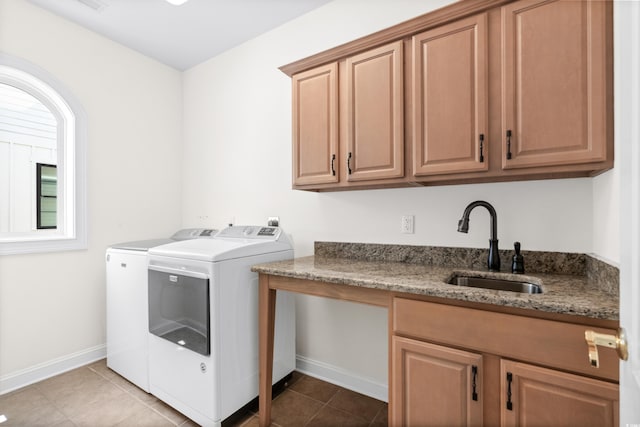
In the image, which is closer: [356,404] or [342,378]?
[356,404]

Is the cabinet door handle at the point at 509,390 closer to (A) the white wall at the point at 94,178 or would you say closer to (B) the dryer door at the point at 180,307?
(B) the dryer door at the point at 180,307

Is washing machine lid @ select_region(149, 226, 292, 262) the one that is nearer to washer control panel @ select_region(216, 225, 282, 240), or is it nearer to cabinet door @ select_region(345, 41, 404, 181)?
washer control panel @ select_region(216, 225, 282, 240)

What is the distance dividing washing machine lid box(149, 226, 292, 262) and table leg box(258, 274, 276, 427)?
241mm

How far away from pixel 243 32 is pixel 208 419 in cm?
291

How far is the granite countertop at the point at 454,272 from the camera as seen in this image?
3.32ft

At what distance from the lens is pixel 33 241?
225cm

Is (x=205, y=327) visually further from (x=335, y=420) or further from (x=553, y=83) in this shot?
(x=553, y=83)

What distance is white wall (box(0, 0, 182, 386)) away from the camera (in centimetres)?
220

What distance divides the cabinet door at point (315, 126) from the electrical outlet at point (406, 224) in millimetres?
525

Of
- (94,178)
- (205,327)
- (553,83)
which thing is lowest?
(205,327)

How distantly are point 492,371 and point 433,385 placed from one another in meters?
0.24

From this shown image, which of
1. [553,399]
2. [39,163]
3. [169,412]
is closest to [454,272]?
[553,399]

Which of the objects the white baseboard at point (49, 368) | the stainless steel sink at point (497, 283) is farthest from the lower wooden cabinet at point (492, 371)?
the white baseboard at point (49, 368)

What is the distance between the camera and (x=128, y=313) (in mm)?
2193
